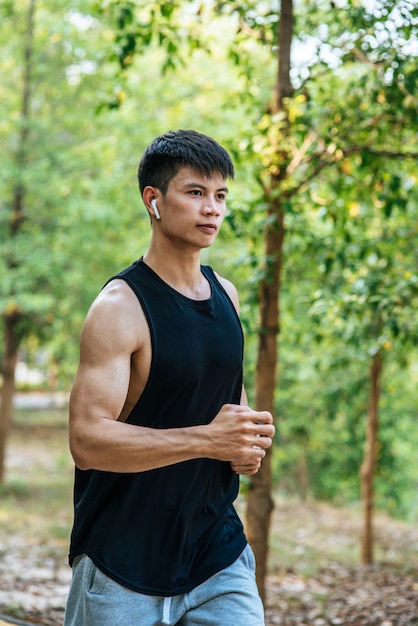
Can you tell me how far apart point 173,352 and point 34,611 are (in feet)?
12.0

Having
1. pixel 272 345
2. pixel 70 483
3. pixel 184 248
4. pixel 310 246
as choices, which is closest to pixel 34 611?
pixel 272 345

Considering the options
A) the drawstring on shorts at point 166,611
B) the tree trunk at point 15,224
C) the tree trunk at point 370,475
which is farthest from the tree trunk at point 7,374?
the drawstring on shorts at point 166,611

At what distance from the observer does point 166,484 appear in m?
2.20

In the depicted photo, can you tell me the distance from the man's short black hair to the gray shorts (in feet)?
3.35

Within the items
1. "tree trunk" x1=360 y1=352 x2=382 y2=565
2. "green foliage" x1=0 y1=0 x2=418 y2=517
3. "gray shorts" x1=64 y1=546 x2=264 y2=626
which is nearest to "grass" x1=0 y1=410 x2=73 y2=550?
"green foliage" x1=0 y1=0 x2=418 y2=517

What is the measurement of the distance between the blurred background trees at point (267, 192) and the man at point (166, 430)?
212cm

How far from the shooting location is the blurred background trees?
4637 millimetres

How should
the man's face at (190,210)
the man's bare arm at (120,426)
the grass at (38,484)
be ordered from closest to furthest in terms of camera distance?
the man's bare arm at (120,426), the man's face at (190,210), the grass at (38,484)

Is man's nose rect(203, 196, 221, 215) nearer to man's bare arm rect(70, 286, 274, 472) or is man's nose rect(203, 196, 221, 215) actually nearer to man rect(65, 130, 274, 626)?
man rect(65, 130, 274, 626)

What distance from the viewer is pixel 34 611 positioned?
520cm

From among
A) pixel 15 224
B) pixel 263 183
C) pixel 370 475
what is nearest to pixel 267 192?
pixel 263 183

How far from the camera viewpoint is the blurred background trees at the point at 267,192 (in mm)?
4637

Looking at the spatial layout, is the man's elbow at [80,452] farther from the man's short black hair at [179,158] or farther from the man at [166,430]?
the man's short black hair at [179,158]

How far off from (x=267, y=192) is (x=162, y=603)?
9.30 feet
